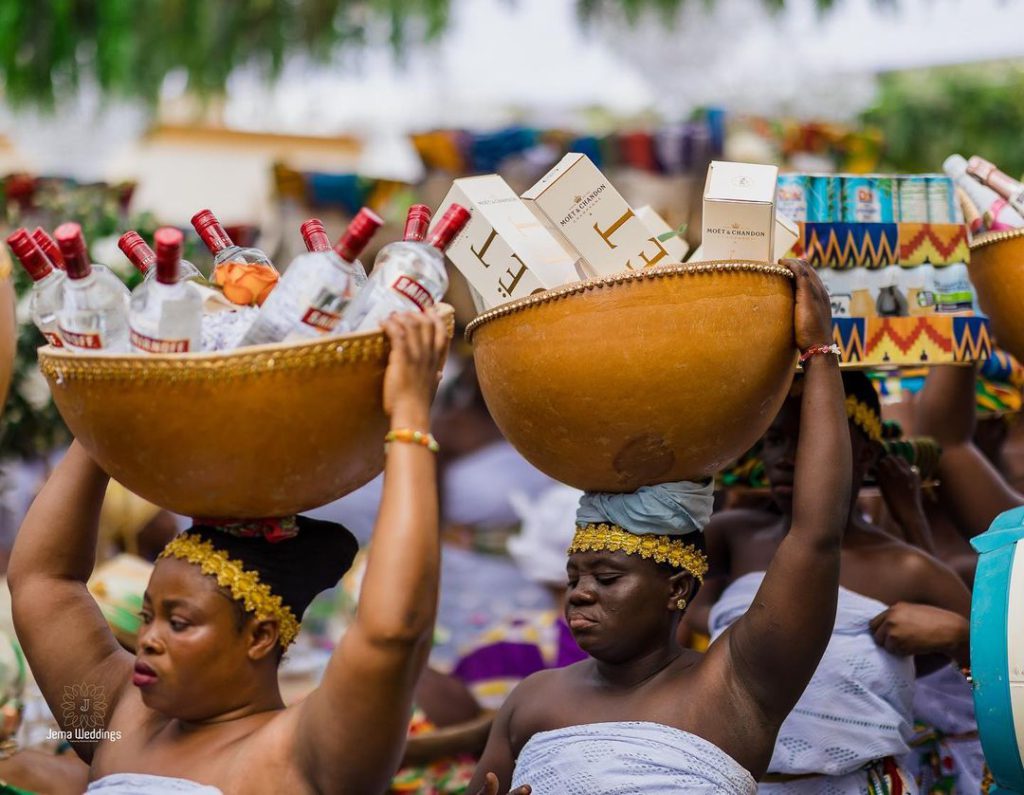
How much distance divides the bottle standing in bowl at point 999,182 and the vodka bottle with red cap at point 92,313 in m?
2.02

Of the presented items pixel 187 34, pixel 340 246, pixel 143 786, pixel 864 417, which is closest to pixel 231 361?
pixel 340 246

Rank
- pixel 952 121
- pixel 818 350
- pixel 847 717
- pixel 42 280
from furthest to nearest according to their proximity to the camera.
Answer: pixel 952 121 → pixel 847 717 → pixel 818 350 → pixel 42 280

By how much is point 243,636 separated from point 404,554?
17.6 inches

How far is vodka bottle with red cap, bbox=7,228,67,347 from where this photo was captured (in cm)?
203

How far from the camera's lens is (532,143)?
816cm

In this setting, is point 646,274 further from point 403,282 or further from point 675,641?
point 675,641

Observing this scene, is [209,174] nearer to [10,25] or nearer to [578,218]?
[10,25]

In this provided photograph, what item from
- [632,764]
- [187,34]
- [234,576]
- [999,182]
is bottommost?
[632,764]

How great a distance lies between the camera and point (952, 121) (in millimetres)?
14875

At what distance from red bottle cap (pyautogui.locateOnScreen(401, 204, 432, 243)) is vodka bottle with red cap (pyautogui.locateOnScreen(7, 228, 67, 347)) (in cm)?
56

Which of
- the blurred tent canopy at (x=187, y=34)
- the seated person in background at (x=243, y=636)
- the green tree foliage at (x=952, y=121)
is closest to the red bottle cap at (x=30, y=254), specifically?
the seated person in background at (x=243, y=636)

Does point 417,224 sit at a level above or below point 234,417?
above

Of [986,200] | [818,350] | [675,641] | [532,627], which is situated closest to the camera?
[818,350]

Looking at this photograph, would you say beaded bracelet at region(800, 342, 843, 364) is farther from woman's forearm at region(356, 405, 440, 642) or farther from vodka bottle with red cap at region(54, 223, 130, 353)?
→ vodka bottle with red cap at region(54, 223, 130, 353)
